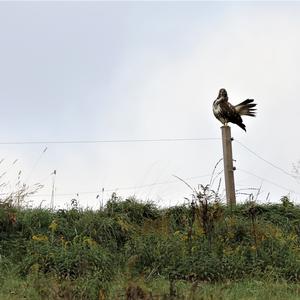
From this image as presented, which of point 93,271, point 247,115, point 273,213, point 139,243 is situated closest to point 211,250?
point 139,243

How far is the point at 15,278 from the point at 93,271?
0.82m

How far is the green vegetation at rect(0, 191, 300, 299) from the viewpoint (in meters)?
5.71

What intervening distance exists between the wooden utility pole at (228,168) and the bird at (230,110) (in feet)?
1.26

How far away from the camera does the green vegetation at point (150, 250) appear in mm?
5715

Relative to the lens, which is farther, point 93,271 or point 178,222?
point 178,222

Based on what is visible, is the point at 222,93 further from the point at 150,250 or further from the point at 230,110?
the point at 150,250

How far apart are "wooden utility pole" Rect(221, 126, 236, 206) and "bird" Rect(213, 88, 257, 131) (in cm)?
38

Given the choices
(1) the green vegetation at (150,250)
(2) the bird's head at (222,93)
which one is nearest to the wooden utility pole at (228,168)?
(1) the green vegetation at (150,250)

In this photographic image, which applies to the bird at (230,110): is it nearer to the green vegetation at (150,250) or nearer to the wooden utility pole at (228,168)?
the wooden utility pole at (228,168)

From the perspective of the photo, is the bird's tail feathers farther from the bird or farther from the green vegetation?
the green vegetation

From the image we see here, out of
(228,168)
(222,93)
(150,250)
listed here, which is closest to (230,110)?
(222,93)

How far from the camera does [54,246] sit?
265 inches

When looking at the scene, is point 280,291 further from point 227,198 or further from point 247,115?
point 247,115

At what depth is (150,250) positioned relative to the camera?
6.79 metres
